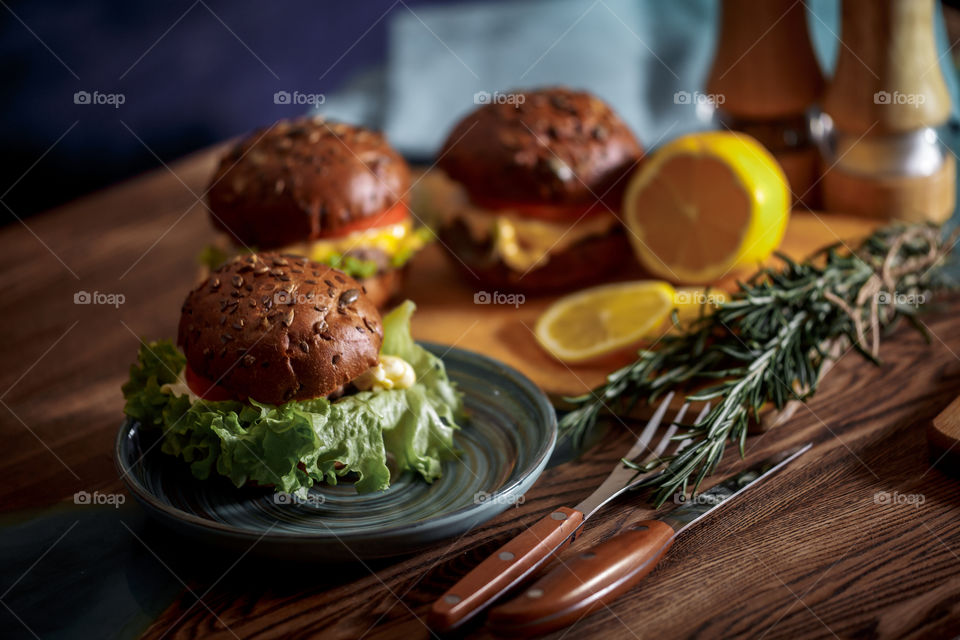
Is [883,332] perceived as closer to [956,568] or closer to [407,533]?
[956,568]

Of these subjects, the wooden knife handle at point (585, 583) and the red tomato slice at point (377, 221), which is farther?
the red tomato slice at point (377, 221)

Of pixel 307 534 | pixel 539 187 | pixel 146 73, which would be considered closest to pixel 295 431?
pixel 307 534

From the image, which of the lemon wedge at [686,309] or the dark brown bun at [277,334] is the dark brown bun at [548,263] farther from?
the dark brown bun at [277,334]

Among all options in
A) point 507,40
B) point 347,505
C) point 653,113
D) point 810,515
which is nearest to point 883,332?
point 810,515

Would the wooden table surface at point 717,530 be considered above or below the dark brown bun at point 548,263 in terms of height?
below

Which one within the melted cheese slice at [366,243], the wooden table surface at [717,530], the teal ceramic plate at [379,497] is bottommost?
the wooden table surface at [717,530]

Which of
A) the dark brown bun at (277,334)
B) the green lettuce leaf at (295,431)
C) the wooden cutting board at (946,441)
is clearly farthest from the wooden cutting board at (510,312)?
the wooden cutting board at (946,441)
